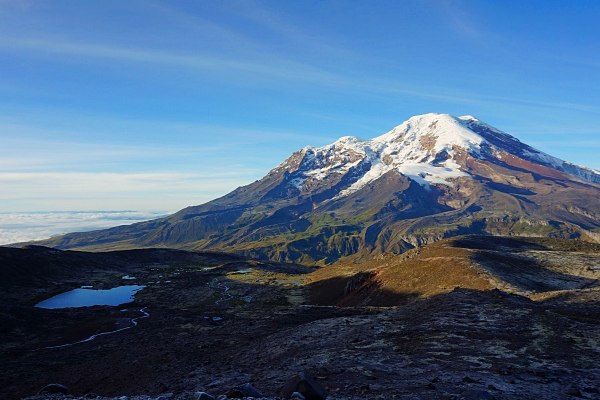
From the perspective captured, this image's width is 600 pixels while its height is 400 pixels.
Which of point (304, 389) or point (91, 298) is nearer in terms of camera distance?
point (304, 389)

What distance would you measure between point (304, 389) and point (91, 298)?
4571 inches

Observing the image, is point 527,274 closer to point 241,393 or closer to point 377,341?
point 377,341

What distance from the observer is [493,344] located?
30531mm

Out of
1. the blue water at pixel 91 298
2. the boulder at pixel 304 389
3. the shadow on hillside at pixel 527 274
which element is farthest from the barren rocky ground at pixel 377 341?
the blue water at pixel 91 298

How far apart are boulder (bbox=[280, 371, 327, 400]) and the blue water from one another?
9984 cm

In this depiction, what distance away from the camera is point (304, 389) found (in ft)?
61.0

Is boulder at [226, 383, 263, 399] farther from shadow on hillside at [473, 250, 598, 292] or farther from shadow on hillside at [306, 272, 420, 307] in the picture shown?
shadow on hillside at [473, 250, 598, 292]

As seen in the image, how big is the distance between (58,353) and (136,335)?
374 inches

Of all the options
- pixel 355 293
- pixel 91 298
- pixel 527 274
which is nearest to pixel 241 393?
pixel 527 274

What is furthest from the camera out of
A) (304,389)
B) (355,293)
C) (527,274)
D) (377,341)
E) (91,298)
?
(91,298)

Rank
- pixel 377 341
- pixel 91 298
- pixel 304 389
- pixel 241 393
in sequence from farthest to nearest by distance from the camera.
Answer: pixel 91 298
pixel 377 341
pixel 241 393
pixel 304 389

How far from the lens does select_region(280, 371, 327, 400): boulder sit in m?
18.5

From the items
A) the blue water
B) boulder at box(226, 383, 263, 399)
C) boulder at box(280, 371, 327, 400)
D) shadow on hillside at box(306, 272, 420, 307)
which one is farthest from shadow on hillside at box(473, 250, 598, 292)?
the blue water

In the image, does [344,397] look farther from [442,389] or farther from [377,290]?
[377,290]
